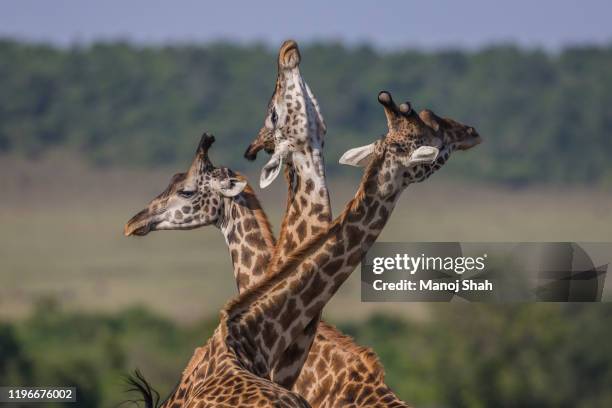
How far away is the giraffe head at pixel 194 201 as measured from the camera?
1009 cm

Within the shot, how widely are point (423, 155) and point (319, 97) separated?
90400 millimetres

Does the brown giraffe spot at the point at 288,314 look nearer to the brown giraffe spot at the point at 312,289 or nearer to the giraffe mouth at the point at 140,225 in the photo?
the brown giraffe spot at the point at 312,289

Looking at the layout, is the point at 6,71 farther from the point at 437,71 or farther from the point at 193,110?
the point at 437,71

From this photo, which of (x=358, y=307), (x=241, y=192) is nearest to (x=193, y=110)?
(x=358, y=307)

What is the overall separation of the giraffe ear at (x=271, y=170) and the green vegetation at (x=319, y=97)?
68052 mm

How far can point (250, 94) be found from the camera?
102750mm

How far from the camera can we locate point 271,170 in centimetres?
948

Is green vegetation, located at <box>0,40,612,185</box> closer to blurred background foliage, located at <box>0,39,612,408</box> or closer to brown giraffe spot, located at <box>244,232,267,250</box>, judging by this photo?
blurred background foliage, located at <box>0,39,612,408</box>

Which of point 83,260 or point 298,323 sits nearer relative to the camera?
point 298,323

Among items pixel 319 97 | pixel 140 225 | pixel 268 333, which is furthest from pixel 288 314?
pixel 319 97

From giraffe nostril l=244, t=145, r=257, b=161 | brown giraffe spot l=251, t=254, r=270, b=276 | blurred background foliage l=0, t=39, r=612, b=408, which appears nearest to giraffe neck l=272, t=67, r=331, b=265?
giraffe nostril l=244, t=145, r=257, b=161

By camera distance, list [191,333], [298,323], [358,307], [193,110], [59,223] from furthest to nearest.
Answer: [193,110], [59,223], [358,307], [191,333], [298,323]

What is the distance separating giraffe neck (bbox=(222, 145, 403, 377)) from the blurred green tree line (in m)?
22.8

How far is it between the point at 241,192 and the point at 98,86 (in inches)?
3802
